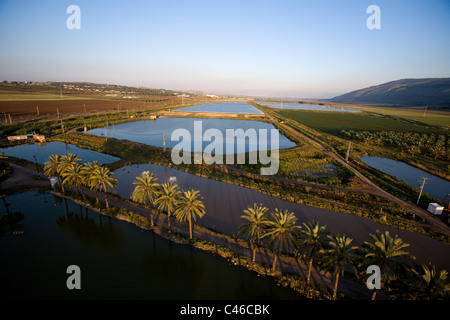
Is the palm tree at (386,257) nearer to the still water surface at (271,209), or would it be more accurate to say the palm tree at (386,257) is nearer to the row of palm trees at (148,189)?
the still water surface at (271,209)

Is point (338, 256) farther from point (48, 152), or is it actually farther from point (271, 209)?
point (48, 152)

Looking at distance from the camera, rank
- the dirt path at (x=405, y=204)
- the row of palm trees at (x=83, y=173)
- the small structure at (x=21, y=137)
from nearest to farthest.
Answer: the row of palm trees at (x=83, y=173) → the dirt path at (x=405, y=204) → the small structure at (x=21, y=137)

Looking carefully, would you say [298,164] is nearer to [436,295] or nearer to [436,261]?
[436,261]

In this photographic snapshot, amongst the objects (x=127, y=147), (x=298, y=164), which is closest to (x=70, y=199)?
(x=127, y=147)

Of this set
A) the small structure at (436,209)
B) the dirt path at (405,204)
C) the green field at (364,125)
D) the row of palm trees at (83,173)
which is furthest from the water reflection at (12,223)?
the green field at (364,125)

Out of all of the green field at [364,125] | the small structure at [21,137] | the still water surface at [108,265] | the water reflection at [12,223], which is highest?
the green field at [364,125]

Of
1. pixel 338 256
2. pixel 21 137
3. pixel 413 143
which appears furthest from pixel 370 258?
pixel 21 137

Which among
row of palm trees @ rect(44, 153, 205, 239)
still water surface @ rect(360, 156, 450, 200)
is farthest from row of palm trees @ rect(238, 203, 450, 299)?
still water surface @ rect(360, 156, 450, 200)

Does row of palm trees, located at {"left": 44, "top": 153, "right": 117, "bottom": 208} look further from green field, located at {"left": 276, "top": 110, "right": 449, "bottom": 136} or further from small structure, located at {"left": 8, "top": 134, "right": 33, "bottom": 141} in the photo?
green field, located at {"left": 276, "top": 110, "right": 449, "bottom": 136}

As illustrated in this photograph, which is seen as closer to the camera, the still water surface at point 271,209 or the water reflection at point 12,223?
the still water surface at point 271,209
